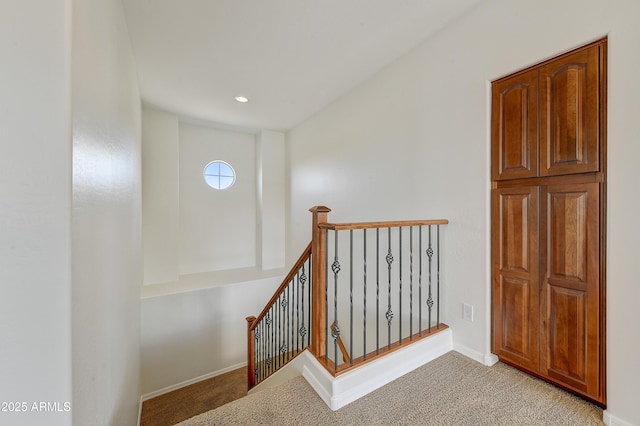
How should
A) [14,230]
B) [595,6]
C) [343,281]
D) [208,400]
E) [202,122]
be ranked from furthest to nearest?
[202,122] < [208,400] < [343,281] < [595,6] < [14,230]

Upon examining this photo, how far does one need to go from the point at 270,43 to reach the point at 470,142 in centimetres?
189

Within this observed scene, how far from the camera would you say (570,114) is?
1433 millimetres

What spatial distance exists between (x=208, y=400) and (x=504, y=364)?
361 centimetres

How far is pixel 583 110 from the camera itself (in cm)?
139

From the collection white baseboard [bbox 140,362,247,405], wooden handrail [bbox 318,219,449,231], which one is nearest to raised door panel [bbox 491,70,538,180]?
wooden handrail [bbox 318,219,449,231]

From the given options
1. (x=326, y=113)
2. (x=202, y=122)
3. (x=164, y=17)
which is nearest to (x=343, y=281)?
(x=326, y=113)

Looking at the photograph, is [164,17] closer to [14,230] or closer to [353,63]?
[353,63]

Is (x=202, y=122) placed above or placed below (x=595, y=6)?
above

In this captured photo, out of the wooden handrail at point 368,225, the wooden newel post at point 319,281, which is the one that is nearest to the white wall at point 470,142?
the wooden handrail at point 368,225

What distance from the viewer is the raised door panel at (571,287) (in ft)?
4.47

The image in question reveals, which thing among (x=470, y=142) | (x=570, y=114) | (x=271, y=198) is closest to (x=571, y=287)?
(x=570, y=114)

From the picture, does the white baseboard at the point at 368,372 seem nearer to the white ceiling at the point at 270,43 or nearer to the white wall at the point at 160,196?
the white ceiling at the point at 270,43

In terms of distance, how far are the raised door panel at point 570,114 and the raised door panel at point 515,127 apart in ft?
0.15

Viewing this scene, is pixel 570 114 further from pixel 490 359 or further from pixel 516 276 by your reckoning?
pixel 490 359
